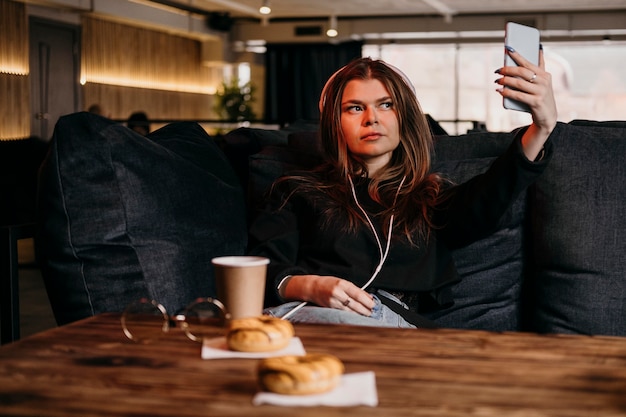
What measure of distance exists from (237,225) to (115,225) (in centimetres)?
36

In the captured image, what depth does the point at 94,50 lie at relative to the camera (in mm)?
10367

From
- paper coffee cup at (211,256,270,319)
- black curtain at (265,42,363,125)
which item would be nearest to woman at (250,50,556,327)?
paper coffee cup at (211,256,270,319)

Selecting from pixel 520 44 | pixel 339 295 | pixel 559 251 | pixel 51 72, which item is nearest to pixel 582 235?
pixel 559 251

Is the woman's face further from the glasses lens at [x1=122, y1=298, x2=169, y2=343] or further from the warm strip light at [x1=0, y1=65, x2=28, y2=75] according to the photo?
the warm strip light at [x1=0, y1=65, x2=28, y2=75]

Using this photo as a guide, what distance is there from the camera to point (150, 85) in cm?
1185

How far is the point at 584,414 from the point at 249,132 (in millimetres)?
1742

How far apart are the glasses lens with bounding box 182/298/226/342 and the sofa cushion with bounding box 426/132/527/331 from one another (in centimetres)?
93

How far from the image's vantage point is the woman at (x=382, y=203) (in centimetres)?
181

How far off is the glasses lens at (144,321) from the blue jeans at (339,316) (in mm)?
356

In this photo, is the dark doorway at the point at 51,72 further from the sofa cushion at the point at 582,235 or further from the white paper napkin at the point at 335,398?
the white paper napkin at the point at 335,398

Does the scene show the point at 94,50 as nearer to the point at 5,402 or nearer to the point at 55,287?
the point at 55,287

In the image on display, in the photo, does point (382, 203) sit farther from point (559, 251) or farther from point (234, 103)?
point (234, 103)

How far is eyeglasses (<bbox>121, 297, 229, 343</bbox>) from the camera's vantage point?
3.97 ft

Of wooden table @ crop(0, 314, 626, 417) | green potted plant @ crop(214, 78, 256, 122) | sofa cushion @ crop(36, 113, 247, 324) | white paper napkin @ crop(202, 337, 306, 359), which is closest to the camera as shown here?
wooden table @ crop(0, 314, 626, 417)
